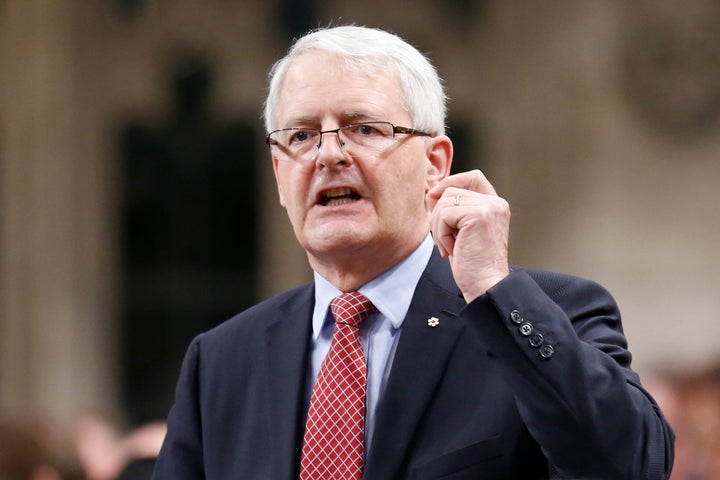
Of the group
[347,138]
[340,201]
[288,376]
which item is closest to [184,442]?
[288,376]

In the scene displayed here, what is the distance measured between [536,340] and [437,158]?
780mm

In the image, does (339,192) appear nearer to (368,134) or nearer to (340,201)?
(340,201)

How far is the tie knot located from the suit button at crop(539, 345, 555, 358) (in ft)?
1.93

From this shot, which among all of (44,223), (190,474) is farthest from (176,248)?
(190,474)

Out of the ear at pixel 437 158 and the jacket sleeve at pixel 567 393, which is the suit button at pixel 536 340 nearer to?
the jacket sleeve at pixel 567 393

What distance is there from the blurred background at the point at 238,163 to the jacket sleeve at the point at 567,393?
780 cm

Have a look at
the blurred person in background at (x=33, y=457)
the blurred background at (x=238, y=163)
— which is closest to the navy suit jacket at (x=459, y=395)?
the blurred person in background at (x=33, y=457)

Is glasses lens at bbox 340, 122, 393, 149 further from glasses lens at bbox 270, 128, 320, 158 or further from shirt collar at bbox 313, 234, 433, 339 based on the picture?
shirt collar at bbox 313, 234, 433, 339

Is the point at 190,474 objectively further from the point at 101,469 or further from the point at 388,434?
the point at 101,469

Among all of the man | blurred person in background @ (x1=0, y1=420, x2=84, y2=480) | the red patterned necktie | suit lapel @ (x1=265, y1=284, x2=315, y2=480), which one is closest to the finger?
the man

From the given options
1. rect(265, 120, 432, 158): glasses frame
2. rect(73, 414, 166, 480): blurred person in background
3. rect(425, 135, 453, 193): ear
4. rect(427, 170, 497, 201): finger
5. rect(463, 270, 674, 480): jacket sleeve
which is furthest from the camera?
rect(73, 414, 166, 480): blurred person in background

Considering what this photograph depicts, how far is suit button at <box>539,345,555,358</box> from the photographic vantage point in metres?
2.43

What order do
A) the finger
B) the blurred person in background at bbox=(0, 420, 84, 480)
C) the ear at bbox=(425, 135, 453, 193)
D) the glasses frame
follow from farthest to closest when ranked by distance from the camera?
the blurred person in background at bbox=(0, 420, 84, 480)
the ear at bbox=(425, 135, 453, 193)
the glasses frame
the finger

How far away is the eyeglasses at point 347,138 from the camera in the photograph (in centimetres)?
292
